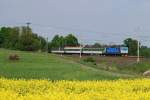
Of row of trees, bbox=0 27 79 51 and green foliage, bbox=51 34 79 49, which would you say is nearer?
row of trees, bbox=0 27 79 51

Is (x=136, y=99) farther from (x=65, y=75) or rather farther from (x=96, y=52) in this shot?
(x=96, y=52)

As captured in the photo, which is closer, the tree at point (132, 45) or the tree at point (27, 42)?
the tree at point (27, 42)

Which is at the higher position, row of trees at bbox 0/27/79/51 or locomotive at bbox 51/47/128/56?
row of trees at bbox 0/27/79/51

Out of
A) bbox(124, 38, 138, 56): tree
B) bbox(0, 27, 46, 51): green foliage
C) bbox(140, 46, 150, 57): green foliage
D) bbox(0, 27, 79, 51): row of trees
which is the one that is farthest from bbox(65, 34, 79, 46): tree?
bbox(0, 27, 46, 51): green foliage

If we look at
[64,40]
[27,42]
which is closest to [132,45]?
[64,40]

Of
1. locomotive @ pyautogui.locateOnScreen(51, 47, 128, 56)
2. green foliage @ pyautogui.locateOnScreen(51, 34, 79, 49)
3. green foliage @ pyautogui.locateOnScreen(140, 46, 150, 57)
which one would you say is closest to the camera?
locomotive @ pyautogui.locateOnScreen(51, 47, 128, 56)

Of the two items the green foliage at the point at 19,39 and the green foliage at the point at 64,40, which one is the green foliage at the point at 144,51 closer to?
the green foliage at the point at 64,40

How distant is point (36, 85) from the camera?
16844 millimetres

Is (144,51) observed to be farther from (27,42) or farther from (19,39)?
(19,39)

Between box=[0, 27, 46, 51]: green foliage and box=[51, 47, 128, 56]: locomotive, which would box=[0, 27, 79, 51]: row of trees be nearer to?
box=[0, 27, 46, 51]: green foliage

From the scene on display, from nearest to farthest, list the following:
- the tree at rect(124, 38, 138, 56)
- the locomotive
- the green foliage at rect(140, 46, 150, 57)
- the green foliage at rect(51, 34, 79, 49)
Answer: the locomotive < the tree at rect(124, 38, 138, 56) < the green foliage at rect(140, 46, 150, 57) < the green foliage at rect(51, 34, 79, 49)

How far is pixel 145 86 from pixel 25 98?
8.93m

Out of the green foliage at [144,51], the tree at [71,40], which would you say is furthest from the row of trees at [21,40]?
the green foliage at [144,51]

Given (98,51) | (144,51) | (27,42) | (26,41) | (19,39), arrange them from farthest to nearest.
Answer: (144,51), (98,51), (19,39), (27,42), (26,41)
